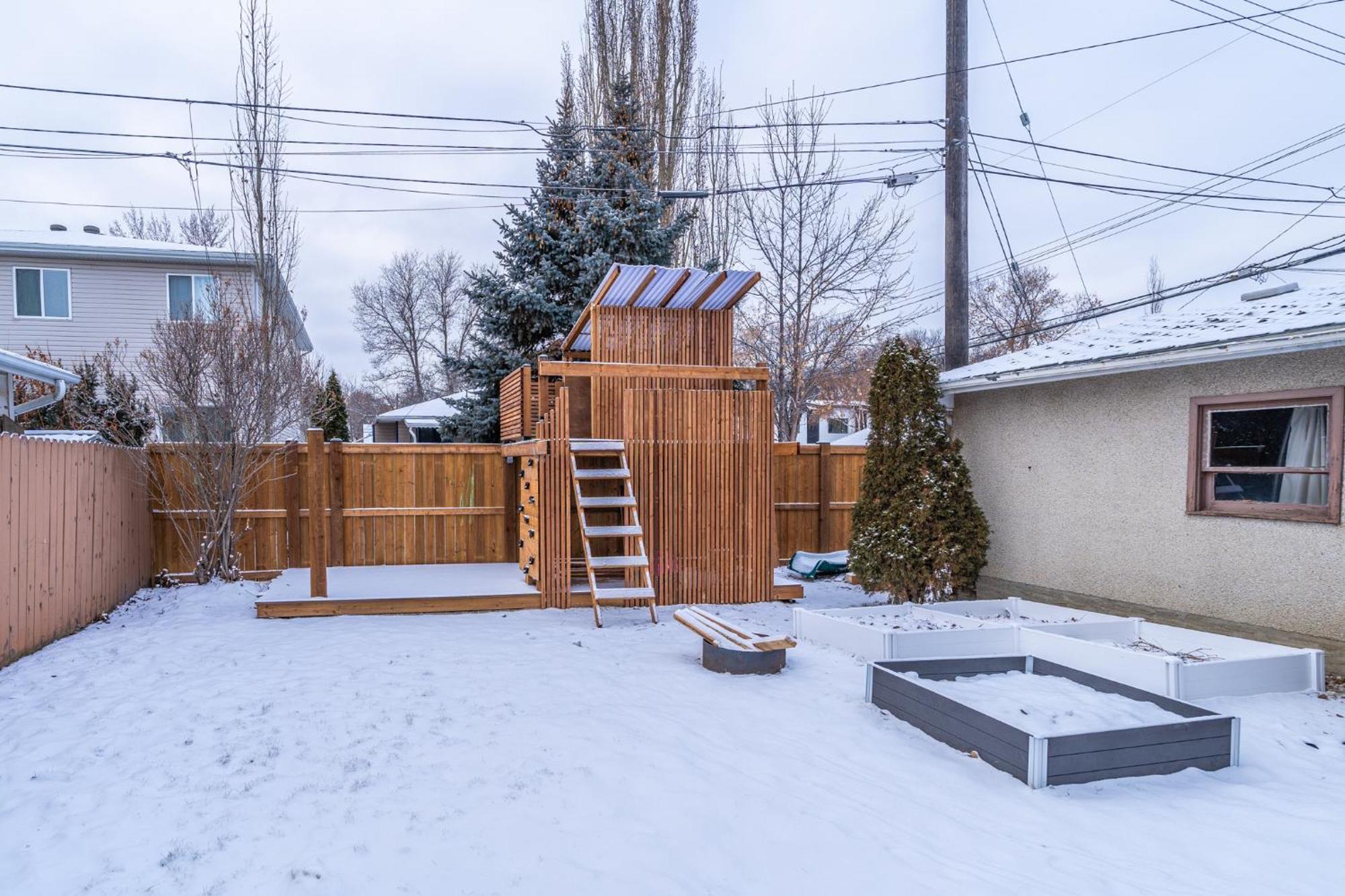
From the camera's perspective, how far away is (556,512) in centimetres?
838

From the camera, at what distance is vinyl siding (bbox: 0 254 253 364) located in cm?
1623

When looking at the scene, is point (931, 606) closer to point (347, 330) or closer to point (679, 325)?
point (679, 325)

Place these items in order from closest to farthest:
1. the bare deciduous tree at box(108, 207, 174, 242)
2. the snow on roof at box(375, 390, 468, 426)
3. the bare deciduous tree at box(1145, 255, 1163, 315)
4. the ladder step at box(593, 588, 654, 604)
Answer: the ladder step at box(593, 588, 654, 604), the snow on roof at box(375, 390, 468, 426), the bare deciduous tree at box(108, 207, 174, 242), the bare deciduous tree at box(1145, 255, 1163, 315)

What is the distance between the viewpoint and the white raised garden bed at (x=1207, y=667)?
16.7 ft

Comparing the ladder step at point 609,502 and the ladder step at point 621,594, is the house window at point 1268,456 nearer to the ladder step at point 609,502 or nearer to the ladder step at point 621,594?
the ladder step at point 621,594

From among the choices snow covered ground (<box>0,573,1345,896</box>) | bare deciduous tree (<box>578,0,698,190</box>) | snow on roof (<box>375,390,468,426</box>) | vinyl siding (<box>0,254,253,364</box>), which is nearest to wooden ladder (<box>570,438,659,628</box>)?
snow covered ground (<box>0,573,1345,896</box>)

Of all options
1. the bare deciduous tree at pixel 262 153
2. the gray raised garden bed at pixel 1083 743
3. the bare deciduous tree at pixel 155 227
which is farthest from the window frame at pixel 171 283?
the gray raised garden bed at pixel 1083 743

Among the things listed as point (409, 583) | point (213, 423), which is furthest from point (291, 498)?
point (409, 583)

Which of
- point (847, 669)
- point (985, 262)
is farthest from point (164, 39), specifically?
point (985, 262)

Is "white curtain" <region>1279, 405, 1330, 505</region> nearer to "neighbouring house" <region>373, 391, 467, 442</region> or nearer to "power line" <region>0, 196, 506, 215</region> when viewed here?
"power line" <region>0, 196, 506, 215</region>

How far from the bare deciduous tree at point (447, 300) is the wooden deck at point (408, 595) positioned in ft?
78.1

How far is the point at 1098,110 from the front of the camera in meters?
13.0

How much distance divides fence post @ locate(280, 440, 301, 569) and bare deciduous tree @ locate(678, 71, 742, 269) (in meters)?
9.31

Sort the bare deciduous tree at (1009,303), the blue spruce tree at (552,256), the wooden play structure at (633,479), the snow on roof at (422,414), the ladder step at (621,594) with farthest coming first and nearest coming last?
the bare deciduous tree at (1009,303), the snow on roof at (422,414), the blue spruce tree at (552,256), the wooden play structure at (633,479), the ladder step at (621,594)
